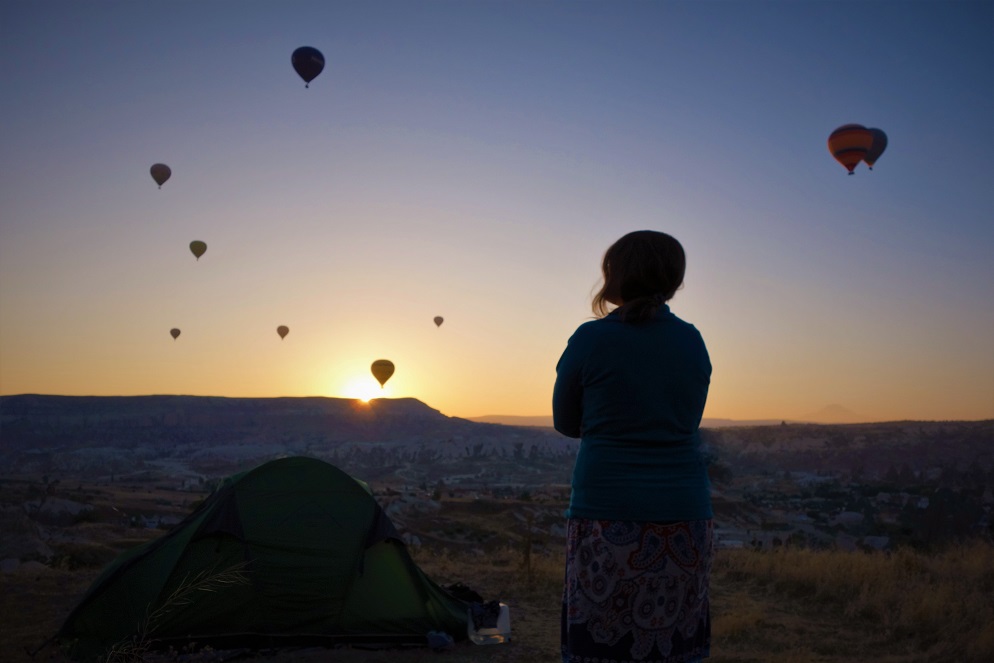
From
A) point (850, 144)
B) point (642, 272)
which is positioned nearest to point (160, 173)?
point (850, 144)

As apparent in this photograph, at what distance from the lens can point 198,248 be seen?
35062 millimetres

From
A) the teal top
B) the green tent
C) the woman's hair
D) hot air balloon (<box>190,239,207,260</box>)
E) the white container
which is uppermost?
hot air balloon (<box>190,239,207,260</box>)

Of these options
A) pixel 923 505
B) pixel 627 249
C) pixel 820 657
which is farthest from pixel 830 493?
pixel 627 249

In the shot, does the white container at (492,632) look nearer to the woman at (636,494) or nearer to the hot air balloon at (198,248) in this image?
the woman at (636,494)

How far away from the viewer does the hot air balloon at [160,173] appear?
30.6m

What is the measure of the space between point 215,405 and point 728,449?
65.2m

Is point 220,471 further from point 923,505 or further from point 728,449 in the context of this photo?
point 923,505

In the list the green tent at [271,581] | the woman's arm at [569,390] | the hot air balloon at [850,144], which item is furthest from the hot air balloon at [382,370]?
the woman's arm at [569,390]

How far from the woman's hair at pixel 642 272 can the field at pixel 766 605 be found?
5.46 meters

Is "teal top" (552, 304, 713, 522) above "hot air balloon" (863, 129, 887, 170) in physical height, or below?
below

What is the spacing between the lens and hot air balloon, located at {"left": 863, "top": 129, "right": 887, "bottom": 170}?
29109mm

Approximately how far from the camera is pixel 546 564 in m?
12.4

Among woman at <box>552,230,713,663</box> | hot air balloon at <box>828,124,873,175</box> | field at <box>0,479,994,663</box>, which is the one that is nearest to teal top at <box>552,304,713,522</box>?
woman at <box>552,230,713,663</box>

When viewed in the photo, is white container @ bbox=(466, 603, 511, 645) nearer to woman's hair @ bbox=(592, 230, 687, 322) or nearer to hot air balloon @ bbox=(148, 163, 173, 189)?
woman's hair @ bbox=(592, 230, 687, 322)
